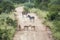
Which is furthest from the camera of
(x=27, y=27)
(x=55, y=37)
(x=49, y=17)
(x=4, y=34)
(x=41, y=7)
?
(x=41, y=7)

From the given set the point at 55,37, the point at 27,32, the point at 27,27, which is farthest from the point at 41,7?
the point at 55,37

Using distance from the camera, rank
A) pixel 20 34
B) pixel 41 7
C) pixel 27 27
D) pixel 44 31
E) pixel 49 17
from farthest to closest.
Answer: pixel 41 7, pixel 49 17, pixel 27 27, pixel 44 31, pixel 20 34

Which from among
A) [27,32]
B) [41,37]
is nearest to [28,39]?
[41,37]

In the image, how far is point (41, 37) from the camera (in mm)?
16250

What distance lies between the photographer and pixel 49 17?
2253cm

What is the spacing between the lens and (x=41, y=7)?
109ft

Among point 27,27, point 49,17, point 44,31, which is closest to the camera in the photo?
point 44,31

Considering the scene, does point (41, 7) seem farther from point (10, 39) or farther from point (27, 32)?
point (10, 39)

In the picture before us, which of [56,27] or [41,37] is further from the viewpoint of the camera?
[56,27]

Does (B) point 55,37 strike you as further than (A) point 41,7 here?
No

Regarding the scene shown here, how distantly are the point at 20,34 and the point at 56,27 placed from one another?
318 centimetres

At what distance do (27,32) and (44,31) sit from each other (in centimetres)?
158

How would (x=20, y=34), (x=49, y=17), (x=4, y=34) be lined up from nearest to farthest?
1. (x=4, y=34)
2. (x=20, y=34)
3. (x=49, y=17)

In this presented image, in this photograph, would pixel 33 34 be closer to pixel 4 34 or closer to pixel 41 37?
pixel 41 37
